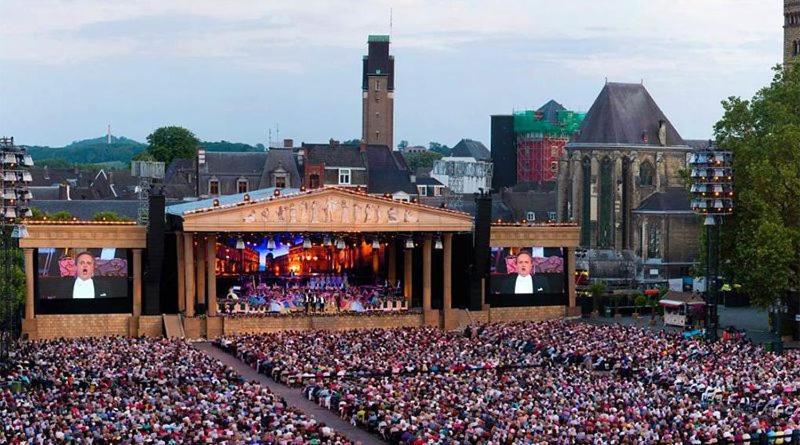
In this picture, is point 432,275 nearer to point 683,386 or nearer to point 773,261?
point 773,261

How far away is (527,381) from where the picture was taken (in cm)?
4722

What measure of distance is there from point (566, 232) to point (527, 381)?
2742cm

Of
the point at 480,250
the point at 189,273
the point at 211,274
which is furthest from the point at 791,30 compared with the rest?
the point at 189,273

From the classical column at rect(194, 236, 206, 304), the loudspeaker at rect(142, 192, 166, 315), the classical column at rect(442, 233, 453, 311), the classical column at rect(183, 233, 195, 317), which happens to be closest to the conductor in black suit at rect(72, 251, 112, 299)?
the loudspeaker at rect(142, 192, 166, 315)

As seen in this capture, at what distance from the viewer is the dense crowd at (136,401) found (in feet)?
120

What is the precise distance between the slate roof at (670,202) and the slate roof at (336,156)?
23.8 m

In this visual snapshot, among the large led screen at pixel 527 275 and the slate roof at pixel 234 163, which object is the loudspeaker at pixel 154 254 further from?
the slate roof at pixel 234 163

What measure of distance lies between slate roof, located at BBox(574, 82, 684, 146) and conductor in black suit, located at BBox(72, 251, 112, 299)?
4921 cm

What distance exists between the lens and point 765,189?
6731 centimetres

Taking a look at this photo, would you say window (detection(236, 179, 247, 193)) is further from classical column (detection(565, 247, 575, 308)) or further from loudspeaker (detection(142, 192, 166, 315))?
loudspeaker (detection(142, 192, 166, 315))

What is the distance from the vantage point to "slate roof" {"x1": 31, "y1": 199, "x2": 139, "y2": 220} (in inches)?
3984

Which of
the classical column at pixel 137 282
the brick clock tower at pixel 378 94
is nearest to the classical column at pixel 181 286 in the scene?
the classical column at pixel 137 282

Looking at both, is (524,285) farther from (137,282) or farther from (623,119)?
(623,119)

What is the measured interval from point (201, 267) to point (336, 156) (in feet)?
157
